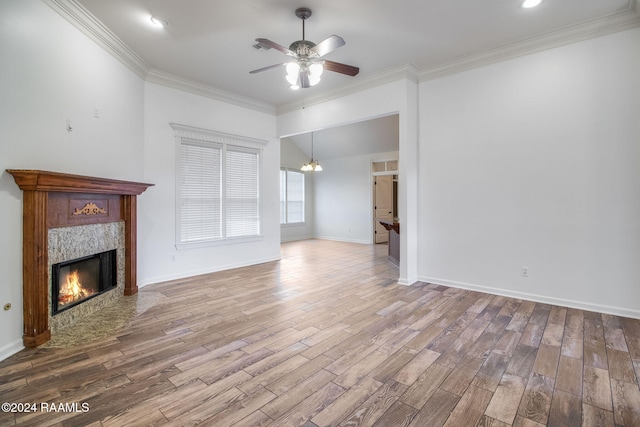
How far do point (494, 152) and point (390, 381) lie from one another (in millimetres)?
3374

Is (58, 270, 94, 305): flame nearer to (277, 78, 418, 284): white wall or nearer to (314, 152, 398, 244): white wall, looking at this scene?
(277, 78, 418, 284): white wall

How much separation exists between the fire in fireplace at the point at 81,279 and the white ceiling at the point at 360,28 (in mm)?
2692

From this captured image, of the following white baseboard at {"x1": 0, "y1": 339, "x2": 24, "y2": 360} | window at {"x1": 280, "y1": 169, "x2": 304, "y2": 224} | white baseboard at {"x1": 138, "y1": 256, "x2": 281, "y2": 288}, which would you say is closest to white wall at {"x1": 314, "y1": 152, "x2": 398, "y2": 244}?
window at {"x1": 280, "y1": 169, "x2": 304, "y2": 224}

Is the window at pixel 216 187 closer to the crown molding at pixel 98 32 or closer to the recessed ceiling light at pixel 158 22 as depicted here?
the crown molding at pixel 98 32

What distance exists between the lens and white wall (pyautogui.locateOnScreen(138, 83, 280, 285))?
465 cm

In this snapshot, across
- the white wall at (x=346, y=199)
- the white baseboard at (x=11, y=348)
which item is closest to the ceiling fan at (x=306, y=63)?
the white baseboard at (x=11, y=348)

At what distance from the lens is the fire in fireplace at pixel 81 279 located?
117 inches

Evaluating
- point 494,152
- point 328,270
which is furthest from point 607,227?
point 328,270

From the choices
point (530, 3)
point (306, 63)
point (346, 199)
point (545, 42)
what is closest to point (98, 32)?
point (306, 63)

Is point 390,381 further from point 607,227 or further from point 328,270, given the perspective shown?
point 328,270

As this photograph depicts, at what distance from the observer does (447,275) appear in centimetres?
455

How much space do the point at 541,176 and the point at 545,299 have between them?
153 cm

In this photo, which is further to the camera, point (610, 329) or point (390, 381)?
point (610, 329)

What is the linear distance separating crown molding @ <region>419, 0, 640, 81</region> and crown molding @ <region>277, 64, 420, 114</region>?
0.29 m
